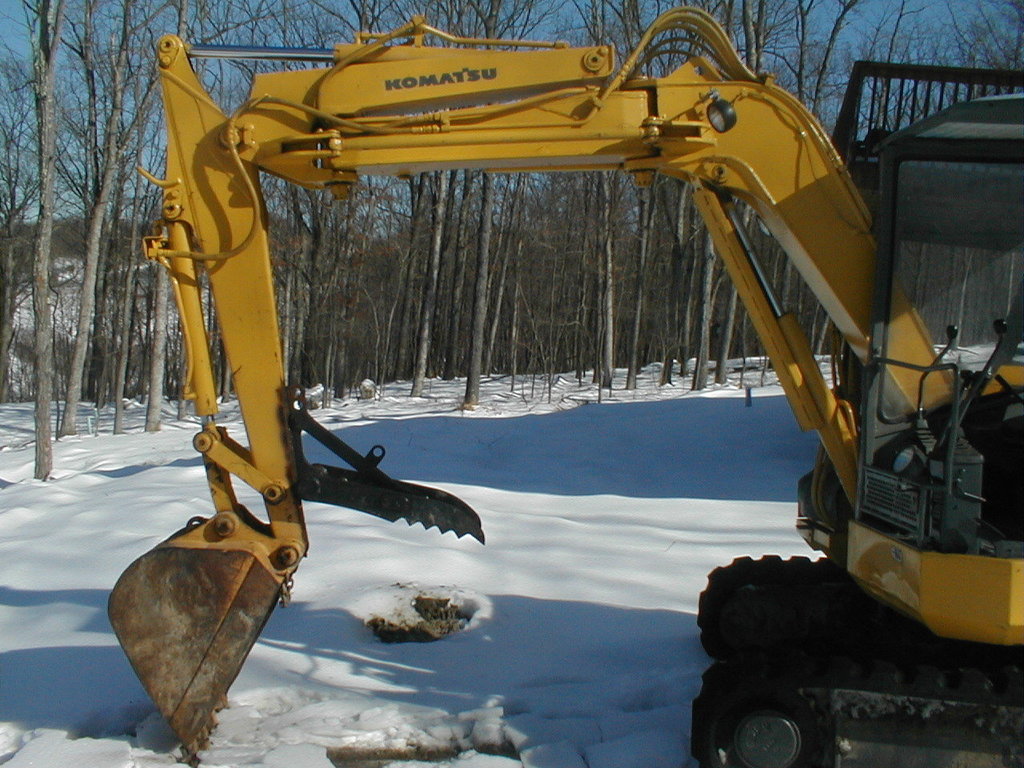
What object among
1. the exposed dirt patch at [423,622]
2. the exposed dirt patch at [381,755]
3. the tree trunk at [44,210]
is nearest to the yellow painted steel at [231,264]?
the exposed dirt patch at [381,755]

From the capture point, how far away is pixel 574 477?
11.1 m

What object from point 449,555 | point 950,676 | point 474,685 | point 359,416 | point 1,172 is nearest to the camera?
point 950,676

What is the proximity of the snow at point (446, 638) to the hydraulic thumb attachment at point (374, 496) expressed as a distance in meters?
0.97

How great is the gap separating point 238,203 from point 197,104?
453 millimetres

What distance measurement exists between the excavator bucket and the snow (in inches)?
10.3

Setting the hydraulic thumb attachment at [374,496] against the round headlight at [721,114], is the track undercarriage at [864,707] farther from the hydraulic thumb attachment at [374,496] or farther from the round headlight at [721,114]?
the round headlight at [721,114]

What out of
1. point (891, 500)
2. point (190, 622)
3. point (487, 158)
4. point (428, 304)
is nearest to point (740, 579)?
point (891, 500)

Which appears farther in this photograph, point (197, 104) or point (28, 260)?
point (28, 260)

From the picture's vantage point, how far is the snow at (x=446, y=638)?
413 centimetres

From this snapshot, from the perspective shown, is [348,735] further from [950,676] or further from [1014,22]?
[1014,22]

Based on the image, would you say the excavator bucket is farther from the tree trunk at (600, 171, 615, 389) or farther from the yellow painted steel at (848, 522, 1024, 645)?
the tree trunk at (600, 171, 615, 389)

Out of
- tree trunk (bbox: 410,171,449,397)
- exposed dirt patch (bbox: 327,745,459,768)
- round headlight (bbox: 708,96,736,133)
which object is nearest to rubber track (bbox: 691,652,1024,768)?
exposed dirt patch (bbox: 327,745,459,768)

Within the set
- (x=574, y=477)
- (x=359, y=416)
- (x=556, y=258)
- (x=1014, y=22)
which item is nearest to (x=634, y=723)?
(x=574, y=477)

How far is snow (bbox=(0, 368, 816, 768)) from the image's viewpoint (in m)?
4.13
